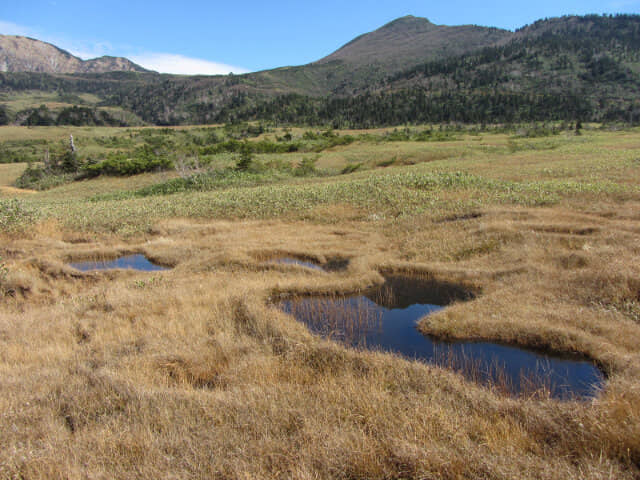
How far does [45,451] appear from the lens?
4336mm

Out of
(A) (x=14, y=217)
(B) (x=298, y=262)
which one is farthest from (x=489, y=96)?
(A) (x=14, y=217)

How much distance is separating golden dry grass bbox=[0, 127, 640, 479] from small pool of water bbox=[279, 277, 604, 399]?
37 centimetres

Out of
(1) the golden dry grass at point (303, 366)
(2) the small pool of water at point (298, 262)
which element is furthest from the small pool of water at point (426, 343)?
(2) the small pool of water at point (298, 262)

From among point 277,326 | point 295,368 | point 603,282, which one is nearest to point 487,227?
point 603,282

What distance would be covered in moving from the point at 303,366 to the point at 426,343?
2804 mm

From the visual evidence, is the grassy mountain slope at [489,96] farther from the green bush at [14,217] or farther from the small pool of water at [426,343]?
the small pool of water at [426,343]

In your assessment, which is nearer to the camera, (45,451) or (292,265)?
(45,451)

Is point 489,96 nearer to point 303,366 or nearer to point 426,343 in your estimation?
point 426,343

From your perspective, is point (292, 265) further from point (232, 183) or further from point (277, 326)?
point (232, 183)

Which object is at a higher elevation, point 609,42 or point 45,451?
point 609,42

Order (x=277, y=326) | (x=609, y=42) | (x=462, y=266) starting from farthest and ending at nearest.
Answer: (x=609, y=42), (x=462, y=266), (x=277, y=326)

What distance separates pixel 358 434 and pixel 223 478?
1.52 metres

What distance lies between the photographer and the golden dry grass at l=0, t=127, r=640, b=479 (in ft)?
13.6

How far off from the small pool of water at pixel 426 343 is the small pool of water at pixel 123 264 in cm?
650
